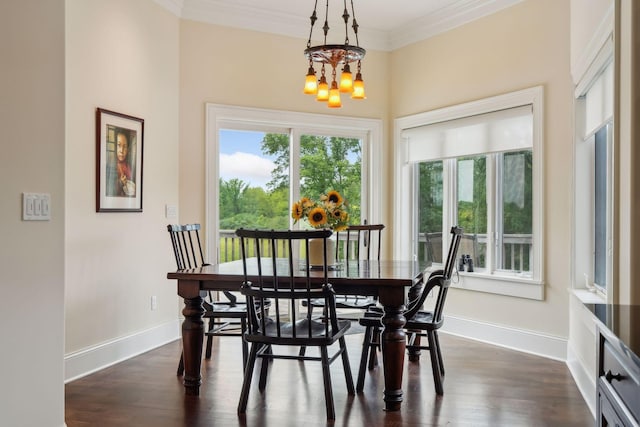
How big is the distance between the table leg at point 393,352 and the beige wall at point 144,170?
7.24ft

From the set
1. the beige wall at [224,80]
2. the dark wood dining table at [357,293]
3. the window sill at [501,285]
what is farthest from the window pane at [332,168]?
the dark wood dining table at [357,293]

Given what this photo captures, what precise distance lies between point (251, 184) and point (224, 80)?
1069 mm

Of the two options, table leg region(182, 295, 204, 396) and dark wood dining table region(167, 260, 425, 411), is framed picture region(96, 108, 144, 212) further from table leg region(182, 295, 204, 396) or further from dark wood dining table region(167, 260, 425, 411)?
table leg region(182, 295, 204, 396)

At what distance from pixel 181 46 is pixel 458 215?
308cm

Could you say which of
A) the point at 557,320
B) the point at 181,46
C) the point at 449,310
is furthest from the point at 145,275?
the point at 557,320

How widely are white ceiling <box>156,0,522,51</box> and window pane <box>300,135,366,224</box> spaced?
1.09 meters

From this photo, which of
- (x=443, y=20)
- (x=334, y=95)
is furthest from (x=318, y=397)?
(x=443, y=20)

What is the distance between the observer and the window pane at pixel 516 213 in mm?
4914

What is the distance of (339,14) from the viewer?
5777 mm

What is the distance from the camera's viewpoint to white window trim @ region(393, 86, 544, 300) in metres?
4.69

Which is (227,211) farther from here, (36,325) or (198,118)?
(36,325)

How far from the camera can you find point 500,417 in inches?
126

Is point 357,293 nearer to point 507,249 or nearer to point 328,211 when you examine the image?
point 328,211

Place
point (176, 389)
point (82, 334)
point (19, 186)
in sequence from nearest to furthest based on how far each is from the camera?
1. point (19, 186)
2. point (176, 389)
3. point (82, 334)
